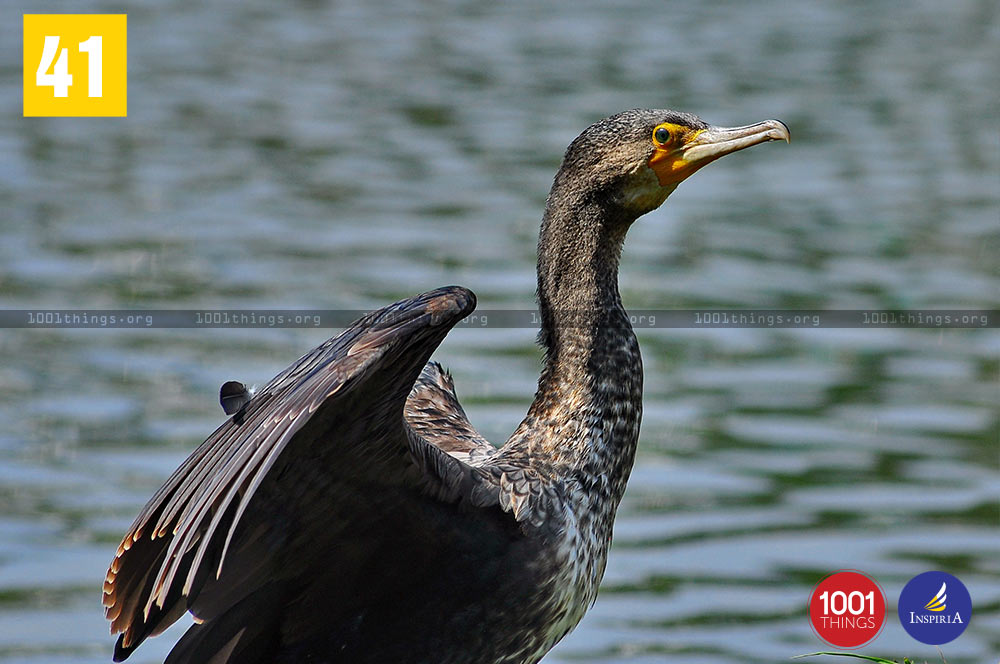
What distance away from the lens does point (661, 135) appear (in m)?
5.03

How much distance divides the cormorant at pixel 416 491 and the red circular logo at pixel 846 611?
138cm

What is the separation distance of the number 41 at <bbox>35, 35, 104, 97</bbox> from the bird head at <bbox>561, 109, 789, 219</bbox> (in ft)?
25.7

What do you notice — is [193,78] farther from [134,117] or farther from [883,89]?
[883,89]

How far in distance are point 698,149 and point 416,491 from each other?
1.45 metres

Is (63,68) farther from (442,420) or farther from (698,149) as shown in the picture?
(698,149)

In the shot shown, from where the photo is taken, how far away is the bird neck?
15.6ft

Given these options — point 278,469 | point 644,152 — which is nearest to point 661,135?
point 644,152

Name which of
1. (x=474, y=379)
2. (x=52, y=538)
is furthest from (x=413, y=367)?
(x=474, y=379)

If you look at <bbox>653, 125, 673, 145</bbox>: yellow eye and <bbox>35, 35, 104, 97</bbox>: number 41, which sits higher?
<bbox>35, 35, 104, 97</bbox>: number 41

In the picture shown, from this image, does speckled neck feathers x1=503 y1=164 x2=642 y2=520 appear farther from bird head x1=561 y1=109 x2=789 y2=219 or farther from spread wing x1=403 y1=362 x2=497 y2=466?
spread wing x1=403 y1=362 x2=497 y2=466

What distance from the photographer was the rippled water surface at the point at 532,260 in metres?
7.18

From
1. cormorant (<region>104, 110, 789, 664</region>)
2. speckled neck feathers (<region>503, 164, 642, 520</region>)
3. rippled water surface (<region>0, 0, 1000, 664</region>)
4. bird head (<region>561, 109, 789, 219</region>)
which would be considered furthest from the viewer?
rippled water surface (<region>0, 0, 1000, 664</region>)

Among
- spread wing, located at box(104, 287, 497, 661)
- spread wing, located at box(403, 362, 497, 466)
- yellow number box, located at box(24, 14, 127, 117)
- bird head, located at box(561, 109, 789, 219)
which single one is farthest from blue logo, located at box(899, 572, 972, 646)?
yellow number box, located at box(24, 14, 127, 117)

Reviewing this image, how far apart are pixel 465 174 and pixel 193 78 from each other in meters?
3.78
